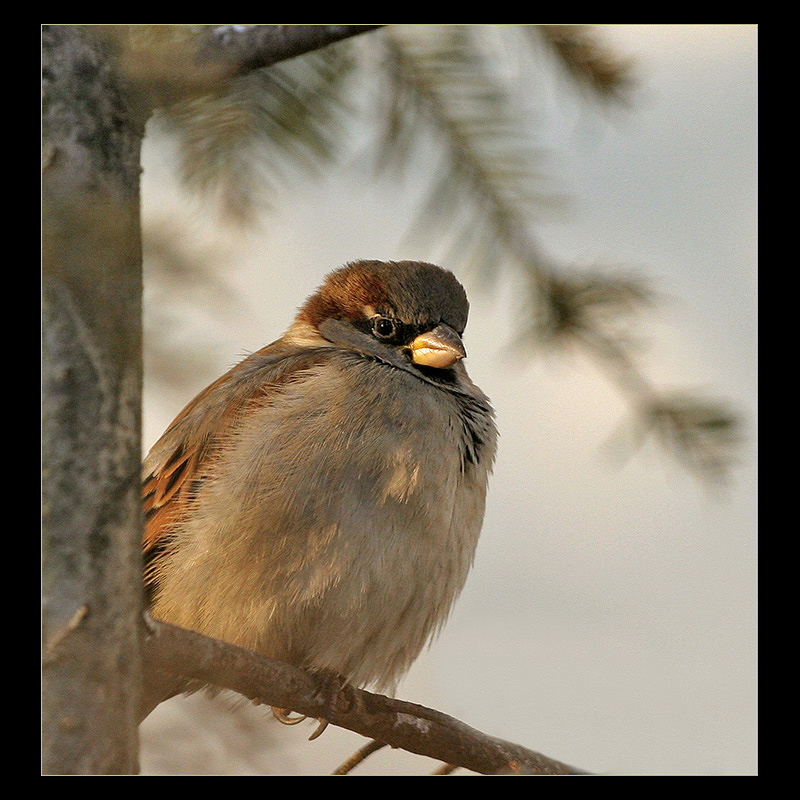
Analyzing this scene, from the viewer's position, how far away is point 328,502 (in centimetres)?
212

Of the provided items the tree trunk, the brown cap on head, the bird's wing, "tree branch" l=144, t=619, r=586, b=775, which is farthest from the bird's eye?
the tree trunk

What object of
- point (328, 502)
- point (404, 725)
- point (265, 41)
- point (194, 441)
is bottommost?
point (404, 725)

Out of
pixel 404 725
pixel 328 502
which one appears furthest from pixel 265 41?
pixel 404 725

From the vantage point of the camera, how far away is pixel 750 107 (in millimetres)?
2301

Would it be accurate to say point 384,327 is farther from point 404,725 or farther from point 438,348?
point 404,725

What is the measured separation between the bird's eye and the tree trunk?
1.44 metres

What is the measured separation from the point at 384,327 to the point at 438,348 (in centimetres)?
19

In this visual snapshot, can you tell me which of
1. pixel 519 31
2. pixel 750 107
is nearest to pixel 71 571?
pixel 519 31

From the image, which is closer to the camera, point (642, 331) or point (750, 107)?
point (642, 331)

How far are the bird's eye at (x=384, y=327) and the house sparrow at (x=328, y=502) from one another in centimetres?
7

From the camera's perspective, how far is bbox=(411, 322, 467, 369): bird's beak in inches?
96.0

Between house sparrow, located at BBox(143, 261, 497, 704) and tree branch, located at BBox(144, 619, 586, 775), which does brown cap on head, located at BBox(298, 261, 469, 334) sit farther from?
tree branch, located at BBox(144, 619, 586, 775)
